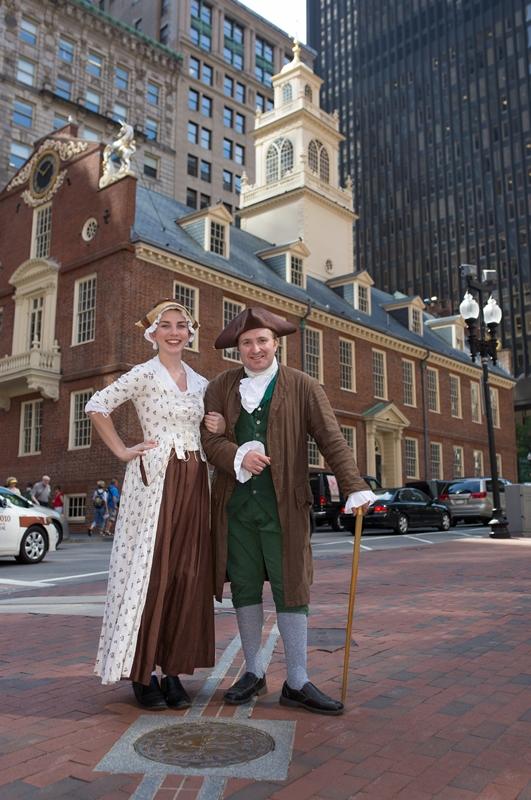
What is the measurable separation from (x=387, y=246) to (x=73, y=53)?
61.6 metres

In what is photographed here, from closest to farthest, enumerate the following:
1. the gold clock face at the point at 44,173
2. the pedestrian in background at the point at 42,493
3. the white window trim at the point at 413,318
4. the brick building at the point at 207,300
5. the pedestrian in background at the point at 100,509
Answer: the pedestrian in background at the point at 42,493
the pedestrian in background at the point at 100,509
the brick building at the point at 207,300
the gold clock face at the point at 44,173
the white window trim at the point at 413,318

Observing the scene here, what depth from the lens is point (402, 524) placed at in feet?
65.8

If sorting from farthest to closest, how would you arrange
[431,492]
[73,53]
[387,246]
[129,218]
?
[387,246]
[73,53]
[431,492]
[129,218]

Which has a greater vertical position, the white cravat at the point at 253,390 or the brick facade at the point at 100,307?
the brick facade at the point at 100,307

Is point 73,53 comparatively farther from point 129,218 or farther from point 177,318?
point 177,318

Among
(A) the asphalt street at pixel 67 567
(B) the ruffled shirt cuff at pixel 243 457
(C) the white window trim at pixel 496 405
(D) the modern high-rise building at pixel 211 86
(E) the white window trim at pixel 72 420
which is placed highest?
(D) the modern high-rise building at pixel 211 86

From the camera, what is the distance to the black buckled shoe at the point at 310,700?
3396 millimetres

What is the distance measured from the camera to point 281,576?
11.9 ft

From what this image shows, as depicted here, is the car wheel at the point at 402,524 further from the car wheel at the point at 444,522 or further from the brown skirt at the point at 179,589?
the brown skirt at the point at 179,589

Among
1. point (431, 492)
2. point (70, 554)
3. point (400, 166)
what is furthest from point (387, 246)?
point (70, 554)

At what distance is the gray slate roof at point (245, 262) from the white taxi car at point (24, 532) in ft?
42.0

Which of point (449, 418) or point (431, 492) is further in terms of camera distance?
point (449, 418)

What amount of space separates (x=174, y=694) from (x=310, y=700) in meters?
0.70

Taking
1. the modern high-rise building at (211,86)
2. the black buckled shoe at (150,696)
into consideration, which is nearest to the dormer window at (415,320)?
the modern high-rise building at (211,86)
